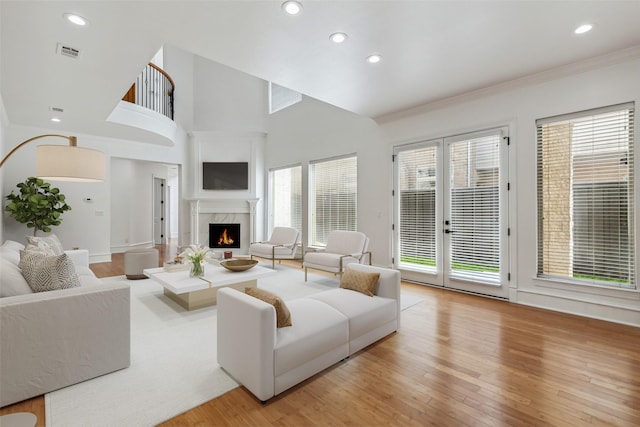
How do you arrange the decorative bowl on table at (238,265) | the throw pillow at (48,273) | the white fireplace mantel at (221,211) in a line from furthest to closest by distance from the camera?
the white fireplace mantel at (221,211), the decorative bowl on table at (238,265), the throw pillow at (48,273)

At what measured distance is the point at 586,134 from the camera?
11.6 ft

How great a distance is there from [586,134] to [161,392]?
504cm

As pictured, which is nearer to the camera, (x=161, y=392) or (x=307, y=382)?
(x=161, y=392)

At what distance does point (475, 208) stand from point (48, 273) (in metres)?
4.93

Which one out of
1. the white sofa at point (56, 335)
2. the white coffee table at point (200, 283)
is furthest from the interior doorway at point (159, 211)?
the white sofa at point (56, 335)

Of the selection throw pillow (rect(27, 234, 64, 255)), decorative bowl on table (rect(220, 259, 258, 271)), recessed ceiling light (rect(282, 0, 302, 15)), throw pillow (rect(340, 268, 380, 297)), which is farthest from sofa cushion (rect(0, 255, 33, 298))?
recessed ceiling light (rect(282, 0, 302, 15))

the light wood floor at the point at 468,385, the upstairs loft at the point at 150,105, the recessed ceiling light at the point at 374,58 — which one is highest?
the upstairs loft at the point at 150,105

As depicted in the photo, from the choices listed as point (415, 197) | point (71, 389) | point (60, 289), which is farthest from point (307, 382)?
point (415, 197)

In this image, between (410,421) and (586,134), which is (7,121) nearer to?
(410,421)

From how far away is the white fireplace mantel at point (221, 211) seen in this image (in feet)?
26.9

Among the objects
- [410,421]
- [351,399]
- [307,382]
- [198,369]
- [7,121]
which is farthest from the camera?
[7,121]

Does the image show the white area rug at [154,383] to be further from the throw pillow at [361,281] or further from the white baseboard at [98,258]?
the white baseboard at [98,258]

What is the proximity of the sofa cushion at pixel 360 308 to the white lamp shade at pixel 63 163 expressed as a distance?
7.27ft

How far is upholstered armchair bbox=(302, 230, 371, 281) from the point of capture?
471cm
